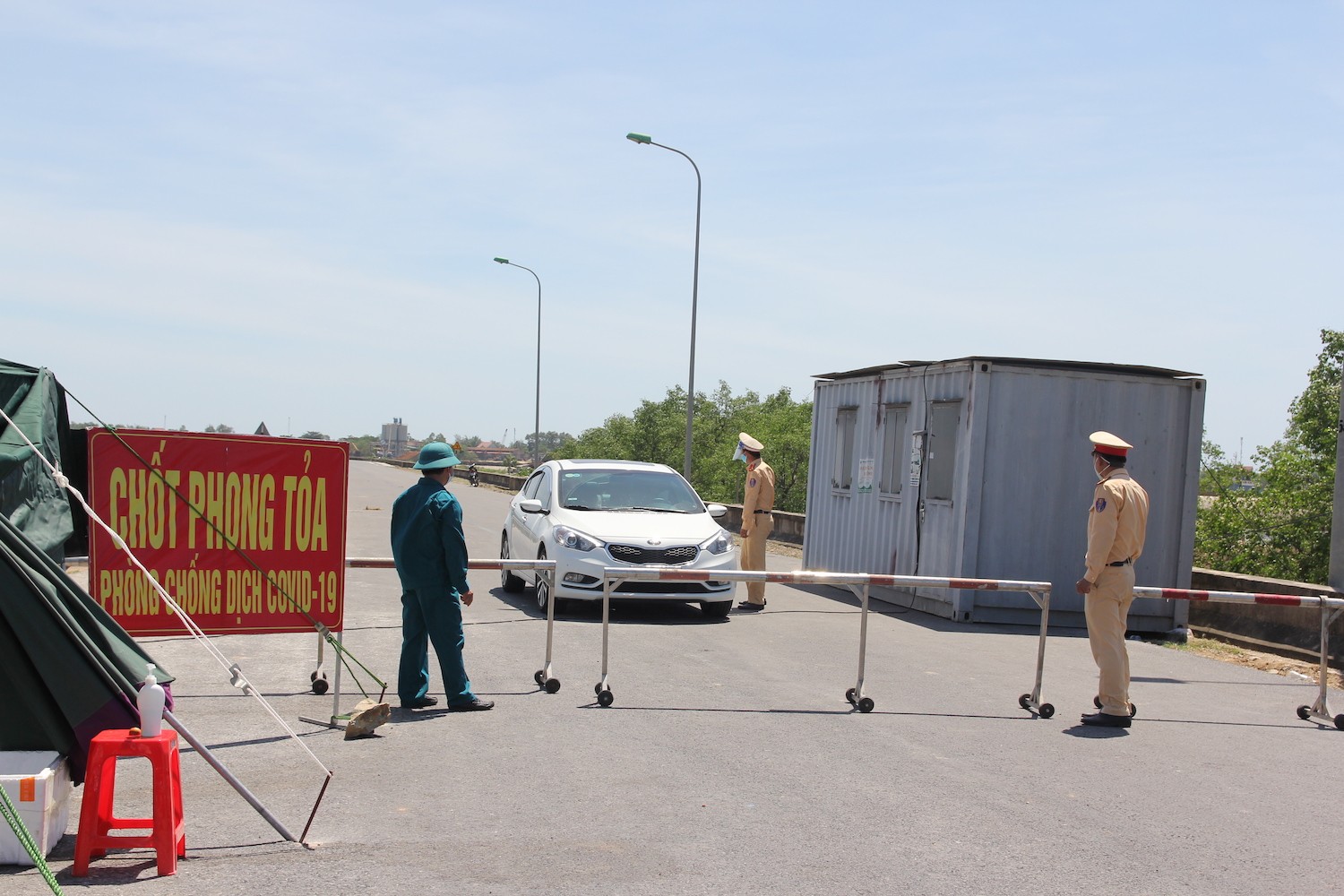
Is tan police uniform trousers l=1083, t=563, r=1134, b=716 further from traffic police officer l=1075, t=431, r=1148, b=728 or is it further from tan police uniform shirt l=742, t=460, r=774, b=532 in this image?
tan police uniform shirt l=742, t=460, r=774, b=532

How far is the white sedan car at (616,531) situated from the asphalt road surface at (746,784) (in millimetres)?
1730

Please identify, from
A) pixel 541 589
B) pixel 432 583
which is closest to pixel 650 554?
pixel 541 589

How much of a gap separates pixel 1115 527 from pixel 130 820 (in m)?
6.15

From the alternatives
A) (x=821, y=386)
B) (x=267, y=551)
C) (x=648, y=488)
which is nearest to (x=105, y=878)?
(x=267, y=551)

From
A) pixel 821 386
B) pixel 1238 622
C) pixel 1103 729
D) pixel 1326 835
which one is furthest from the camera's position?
pixel 821 386

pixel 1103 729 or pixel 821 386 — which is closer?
pixel 1103 729

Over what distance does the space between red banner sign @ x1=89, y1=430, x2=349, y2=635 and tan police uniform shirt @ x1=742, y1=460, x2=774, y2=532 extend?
662 cm

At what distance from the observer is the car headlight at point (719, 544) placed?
12734mm

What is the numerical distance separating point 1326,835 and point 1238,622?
778 cm

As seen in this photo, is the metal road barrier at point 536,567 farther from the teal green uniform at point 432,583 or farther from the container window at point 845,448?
the container window at point 845,448

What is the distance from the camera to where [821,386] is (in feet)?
58.1

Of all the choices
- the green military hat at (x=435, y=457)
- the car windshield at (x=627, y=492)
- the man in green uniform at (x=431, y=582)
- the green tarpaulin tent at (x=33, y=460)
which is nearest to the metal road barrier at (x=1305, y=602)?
the man in green uniform at (x=431, y=582)

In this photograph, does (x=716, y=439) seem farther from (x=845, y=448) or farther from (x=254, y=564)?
(x=254, y=564)

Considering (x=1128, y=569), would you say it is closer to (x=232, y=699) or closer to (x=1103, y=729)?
(x=1103, y=729)
